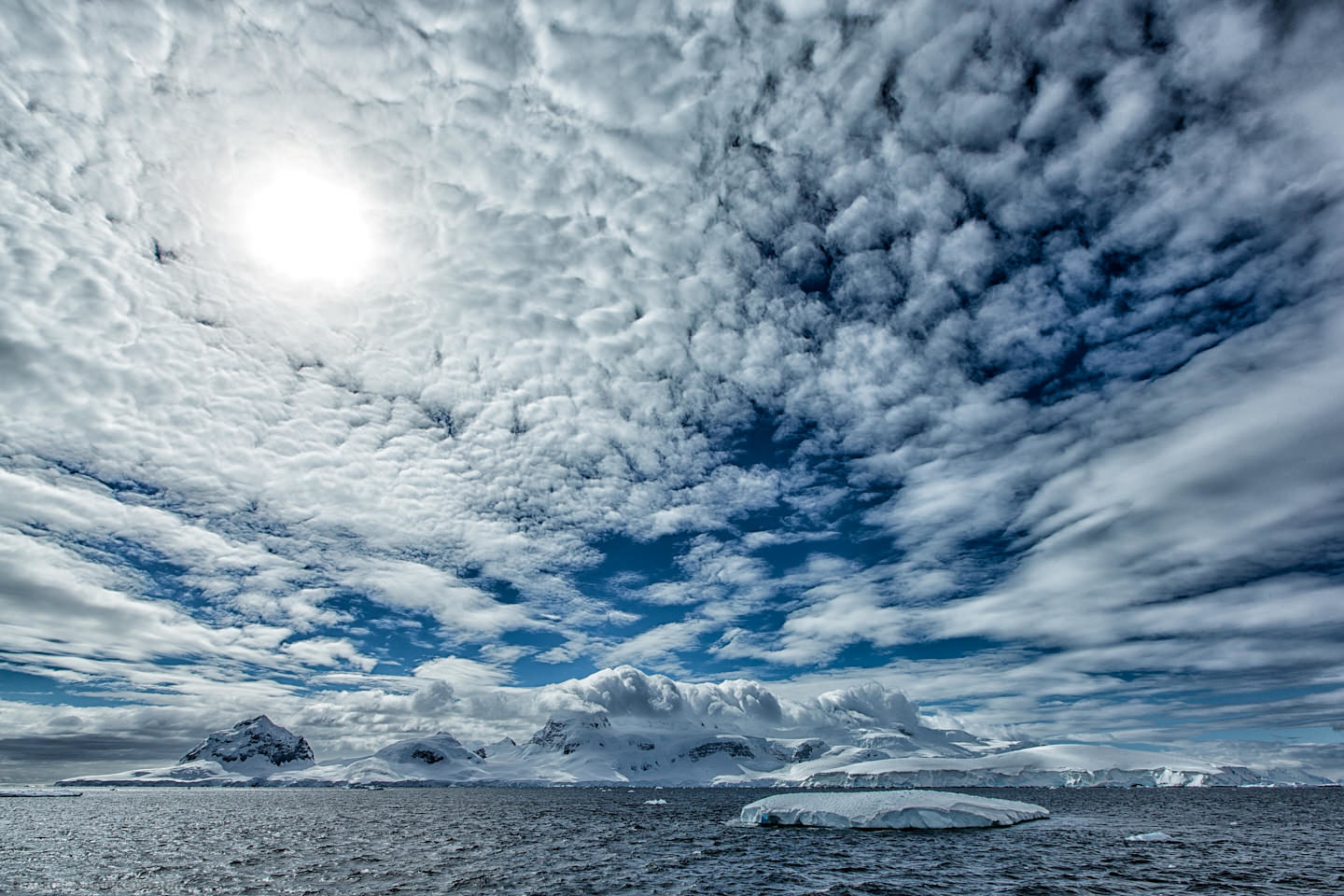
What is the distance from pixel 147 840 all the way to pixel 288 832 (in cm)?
1726

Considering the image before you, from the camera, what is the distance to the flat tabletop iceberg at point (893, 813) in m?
83.9

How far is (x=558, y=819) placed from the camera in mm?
118688

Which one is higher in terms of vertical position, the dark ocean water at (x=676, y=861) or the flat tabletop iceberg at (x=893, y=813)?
the flat tabletop iceberg at (x=893, y=813)

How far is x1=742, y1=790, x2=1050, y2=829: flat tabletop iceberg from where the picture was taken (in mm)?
83938

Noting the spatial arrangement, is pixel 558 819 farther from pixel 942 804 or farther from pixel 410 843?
pixel 942 804

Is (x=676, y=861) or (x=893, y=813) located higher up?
(x=893, y=813)

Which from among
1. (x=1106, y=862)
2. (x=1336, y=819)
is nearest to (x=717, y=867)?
(x=1106, y=862)

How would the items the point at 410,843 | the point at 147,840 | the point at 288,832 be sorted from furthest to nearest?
the point at 288,832
the point at 147,840
the point at 410,843

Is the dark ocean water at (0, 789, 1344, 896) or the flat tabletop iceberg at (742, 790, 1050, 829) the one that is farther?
the flat tabletop iceberg at (742, 790, 1050, 829)

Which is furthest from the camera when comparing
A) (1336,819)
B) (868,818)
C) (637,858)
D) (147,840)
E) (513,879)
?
(1336,819)

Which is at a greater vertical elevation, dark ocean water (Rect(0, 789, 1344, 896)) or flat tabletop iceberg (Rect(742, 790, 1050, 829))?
A: flat tabletop iceberg (Rect(742, 790, 1050, 829))

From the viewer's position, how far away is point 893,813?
84.3 m

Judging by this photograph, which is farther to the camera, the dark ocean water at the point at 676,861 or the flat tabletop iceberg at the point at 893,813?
the flat tabletop iceberg at the point at 893,813

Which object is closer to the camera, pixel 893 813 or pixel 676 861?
pixel 676 861
